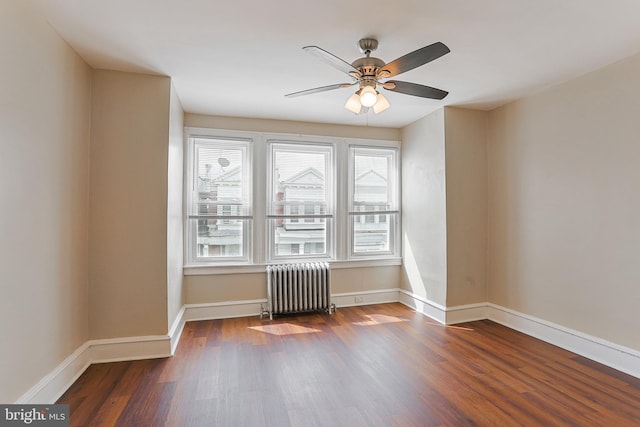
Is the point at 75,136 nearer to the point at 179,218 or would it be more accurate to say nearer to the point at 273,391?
the point at 179,218

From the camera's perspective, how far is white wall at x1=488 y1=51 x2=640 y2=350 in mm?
2596

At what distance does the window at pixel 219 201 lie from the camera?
3.98 meters

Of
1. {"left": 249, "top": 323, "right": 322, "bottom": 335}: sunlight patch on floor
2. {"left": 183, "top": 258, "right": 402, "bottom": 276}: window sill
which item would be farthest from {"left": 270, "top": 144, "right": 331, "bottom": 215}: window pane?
{"left": 249, "top": 323, "right": 322, "bottom": 335}: sunlight patch on floor

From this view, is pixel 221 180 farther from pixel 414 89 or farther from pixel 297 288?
pixel 414 89

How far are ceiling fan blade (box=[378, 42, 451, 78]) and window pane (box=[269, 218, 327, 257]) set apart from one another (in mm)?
2558

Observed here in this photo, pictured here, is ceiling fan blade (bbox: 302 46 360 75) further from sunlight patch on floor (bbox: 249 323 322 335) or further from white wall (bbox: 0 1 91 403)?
sunlight patch on floor (bbox: 249 323 322 335)

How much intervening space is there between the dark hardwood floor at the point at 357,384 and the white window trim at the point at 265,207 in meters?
0.91

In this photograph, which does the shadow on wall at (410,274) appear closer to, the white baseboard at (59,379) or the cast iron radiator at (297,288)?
the cast iron radiator at (297,288)

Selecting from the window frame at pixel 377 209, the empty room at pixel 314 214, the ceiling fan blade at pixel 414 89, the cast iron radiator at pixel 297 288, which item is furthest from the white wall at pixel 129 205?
the window frame at pixel 377 209

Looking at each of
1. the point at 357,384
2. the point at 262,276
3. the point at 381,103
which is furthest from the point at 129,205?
the point at 357,384

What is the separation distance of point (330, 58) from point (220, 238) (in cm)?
285

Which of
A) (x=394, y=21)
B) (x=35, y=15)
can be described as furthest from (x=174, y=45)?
(x=394, y=21)

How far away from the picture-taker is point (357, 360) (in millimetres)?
2830

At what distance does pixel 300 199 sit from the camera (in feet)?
14.4
